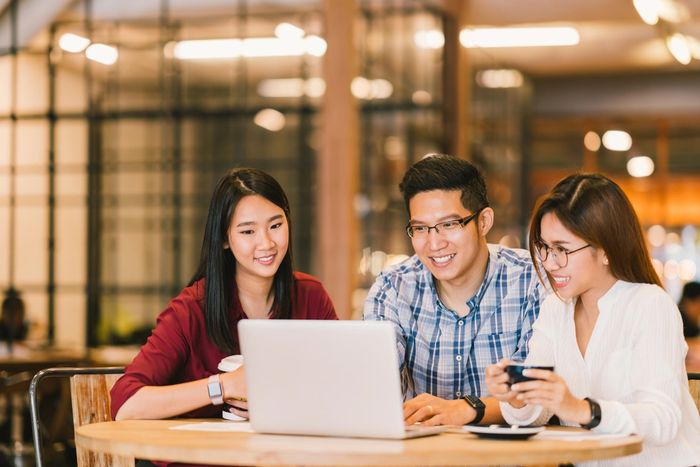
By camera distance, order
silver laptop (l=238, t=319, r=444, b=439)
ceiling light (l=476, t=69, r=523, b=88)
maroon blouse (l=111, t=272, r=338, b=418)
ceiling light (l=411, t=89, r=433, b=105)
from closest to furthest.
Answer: silver laptop (l=238, t=319, r=444, b=439)
maroon blouse (l=111, t=272, r=338, b=418)
ceiling light (l=411, t=89, r=433, b=105)
ceiling light (l=476, t=69, r=523, b=88)

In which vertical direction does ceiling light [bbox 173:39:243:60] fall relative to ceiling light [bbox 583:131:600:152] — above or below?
above

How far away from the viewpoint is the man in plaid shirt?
3012 millimetres


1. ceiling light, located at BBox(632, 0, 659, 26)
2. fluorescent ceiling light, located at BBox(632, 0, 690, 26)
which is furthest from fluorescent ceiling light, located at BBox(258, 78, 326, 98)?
ceiling light, located at BBox(632, 0, 659, 26)

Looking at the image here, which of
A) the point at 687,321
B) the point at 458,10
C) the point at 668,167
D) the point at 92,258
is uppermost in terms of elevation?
the point at 458,10

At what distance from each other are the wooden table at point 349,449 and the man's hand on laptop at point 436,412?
0.30m

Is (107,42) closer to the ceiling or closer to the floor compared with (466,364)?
closer to the ceiling

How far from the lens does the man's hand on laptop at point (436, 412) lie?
2.60 m

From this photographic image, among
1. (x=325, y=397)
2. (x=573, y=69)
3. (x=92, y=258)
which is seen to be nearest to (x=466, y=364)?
(x=325, y=397)

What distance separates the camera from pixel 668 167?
13969 millimetres

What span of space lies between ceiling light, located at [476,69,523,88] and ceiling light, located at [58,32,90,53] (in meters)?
4.24

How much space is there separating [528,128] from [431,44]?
4.12 metres

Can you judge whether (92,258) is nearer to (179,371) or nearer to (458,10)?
(458,10)

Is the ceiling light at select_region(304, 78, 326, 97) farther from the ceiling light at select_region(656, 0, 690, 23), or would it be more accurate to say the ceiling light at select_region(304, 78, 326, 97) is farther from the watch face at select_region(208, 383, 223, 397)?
the watch face at select_region(208, 383, 223, 397)

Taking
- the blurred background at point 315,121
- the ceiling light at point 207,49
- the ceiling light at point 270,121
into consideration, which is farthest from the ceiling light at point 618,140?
the ceiling light at point 207,49
